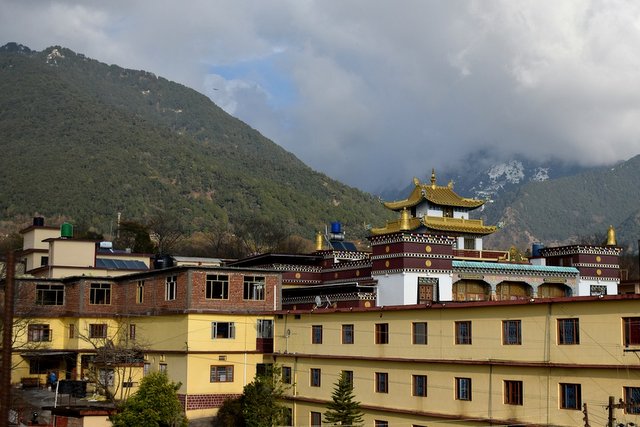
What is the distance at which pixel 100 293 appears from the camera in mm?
66812

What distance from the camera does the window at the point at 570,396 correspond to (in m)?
38.4

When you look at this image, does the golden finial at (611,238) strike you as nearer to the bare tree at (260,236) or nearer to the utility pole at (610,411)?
the utility pole at (610,411)

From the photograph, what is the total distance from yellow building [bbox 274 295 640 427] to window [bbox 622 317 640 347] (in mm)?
39

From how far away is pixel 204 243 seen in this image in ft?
479

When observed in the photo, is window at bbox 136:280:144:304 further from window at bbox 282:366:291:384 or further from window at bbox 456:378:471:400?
window at bbox 456:378:471:400

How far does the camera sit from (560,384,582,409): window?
126 feet

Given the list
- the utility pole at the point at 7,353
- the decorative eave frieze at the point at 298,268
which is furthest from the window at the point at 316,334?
the utility pole at the point at 7,353

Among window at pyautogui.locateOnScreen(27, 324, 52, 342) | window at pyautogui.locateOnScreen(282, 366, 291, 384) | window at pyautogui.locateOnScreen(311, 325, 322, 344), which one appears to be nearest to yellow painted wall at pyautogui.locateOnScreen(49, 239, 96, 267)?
window at pyautogui.locateOnScreen(27, 324, 52, 342)

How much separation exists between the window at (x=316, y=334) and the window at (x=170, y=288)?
932cm

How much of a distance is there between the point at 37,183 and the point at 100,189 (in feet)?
33.9

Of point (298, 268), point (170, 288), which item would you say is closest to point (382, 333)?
point (170, 288)

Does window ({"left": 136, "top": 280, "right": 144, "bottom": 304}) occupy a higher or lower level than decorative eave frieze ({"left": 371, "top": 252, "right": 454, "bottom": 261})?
lower

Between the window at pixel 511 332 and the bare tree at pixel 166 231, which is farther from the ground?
the bare tree at pixel 166 231

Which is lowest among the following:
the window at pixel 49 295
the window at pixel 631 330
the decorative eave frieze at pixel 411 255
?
the window at pixel 631 330
